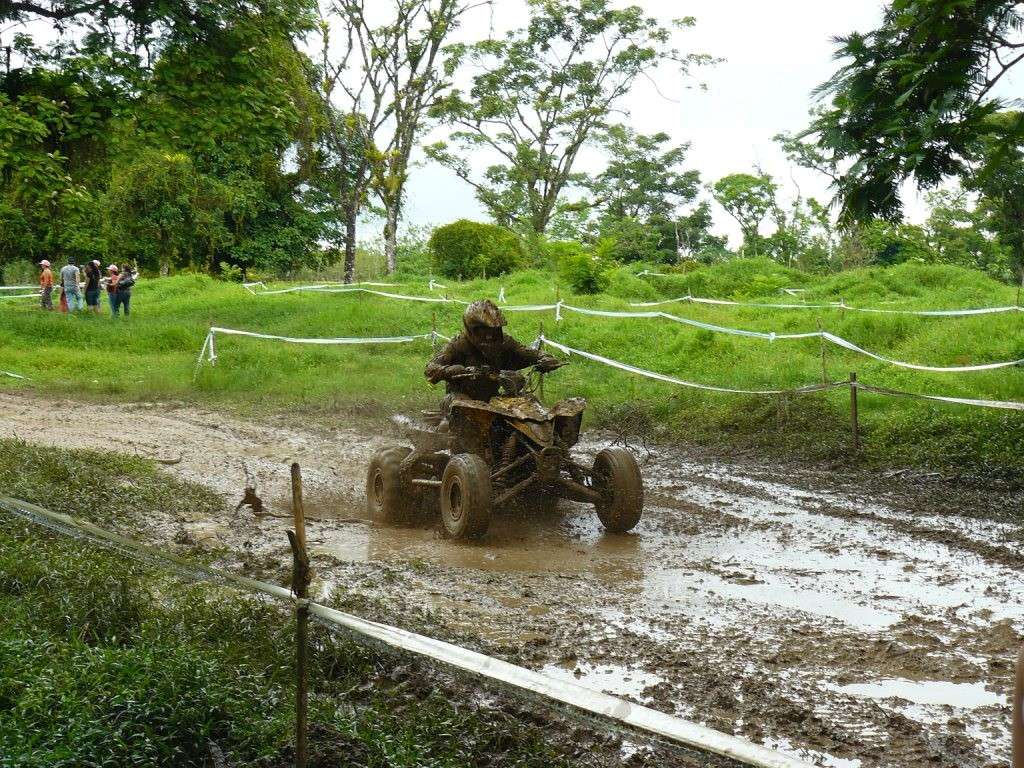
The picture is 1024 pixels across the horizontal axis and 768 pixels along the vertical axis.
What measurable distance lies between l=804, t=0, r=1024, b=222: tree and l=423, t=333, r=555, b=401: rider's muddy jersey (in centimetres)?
317

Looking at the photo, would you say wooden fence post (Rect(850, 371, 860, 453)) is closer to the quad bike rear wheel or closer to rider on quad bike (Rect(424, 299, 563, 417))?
rider on quad bike (Rect(424, 299, 563, 417))

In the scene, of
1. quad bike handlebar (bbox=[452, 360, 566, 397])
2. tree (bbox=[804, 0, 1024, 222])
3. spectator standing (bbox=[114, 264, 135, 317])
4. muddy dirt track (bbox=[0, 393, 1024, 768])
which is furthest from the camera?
spectator standing (bbox=[114, 264, 135, 317])

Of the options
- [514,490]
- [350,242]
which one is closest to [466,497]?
[514,490]

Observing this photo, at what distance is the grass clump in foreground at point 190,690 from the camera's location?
14.0 ft

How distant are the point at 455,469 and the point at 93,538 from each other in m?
3.59

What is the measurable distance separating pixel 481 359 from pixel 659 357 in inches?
341

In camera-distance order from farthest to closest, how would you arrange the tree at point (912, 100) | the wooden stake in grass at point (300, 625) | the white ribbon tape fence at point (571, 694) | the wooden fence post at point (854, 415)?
1. the wooden fence post at point (854, 415)
2. the tree at point (912, 100)
3. the wooden stake in grass at point (300, 625)
4. the white ribbon tape fence at point (571, 694)

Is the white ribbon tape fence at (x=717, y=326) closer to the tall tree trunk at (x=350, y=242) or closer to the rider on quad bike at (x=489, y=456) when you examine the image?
the tall tree trunk at (x=350, y=242)

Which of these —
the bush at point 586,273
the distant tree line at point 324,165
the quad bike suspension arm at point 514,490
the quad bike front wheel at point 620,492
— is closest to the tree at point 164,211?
the distant tree line at point 324,165

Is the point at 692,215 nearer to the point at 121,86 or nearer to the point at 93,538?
the point at 121,86

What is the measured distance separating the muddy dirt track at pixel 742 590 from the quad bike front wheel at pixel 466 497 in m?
0.17

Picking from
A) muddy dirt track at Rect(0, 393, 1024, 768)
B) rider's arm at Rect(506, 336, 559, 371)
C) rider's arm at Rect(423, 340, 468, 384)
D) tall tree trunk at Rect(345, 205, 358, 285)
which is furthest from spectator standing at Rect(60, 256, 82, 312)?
rider's arm at Rect(506, 336, 559, 371)

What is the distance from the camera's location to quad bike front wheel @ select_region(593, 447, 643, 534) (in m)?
9.02

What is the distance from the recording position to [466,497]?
28.6 ft
